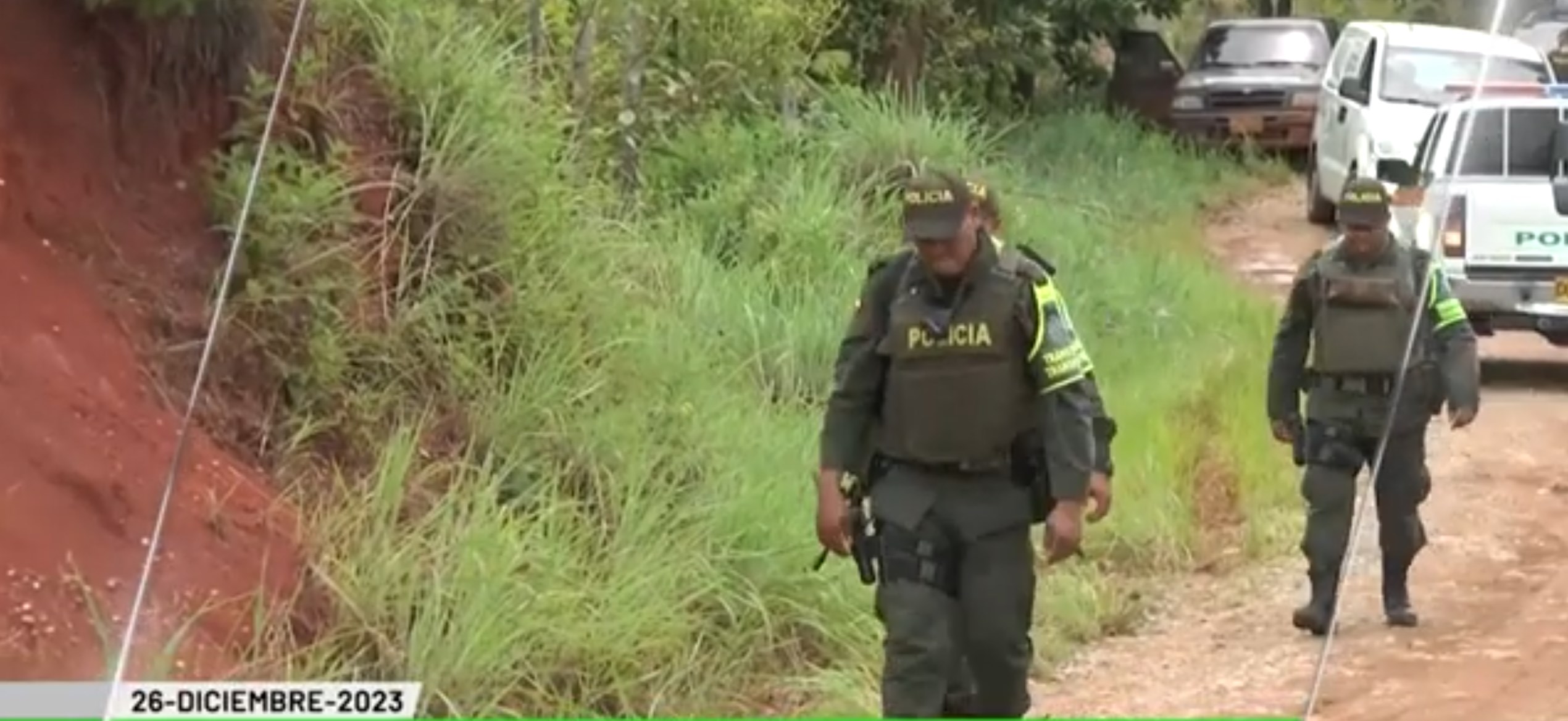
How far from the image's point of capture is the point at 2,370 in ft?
20.6

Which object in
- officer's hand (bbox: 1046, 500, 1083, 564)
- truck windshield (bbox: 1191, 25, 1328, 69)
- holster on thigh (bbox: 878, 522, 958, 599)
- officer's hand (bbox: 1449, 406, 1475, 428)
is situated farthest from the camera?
truck windshield (bbox: 1191, 25, 1328, 69)

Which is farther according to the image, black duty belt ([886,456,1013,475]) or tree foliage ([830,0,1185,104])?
tree foliage ([830,0,1185,104])

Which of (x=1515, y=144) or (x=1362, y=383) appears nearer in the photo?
(x=1362, y=383)

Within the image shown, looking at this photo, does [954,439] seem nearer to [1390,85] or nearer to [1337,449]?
[1337,449]

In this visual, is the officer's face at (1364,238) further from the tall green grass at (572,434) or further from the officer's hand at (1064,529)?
the officer's hand at (1064,529)

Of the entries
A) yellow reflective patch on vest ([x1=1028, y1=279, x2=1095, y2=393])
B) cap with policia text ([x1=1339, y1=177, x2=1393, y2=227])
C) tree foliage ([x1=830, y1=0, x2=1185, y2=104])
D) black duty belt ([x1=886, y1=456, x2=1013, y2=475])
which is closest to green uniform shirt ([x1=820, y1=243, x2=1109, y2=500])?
yellow reflective patch on vest ([x1=1028, y1=279, x2=1095, y2=393])

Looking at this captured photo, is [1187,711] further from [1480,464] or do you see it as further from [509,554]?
[1480,464]

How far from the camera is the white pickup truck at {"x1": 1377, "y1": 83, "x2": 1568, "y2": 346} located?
12805 millimetres

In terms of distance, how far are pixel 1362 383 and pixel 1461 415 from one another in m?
0.36

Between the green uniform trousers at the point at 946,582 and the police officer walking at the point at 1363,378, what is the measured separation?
96.2 inches

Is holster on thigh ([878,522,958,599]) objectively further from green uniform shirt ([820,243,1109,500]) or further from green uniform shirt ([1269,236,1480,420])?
green uniform shirt ([1269,236,1480,420])

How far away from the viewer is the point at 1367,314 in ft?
26.2
